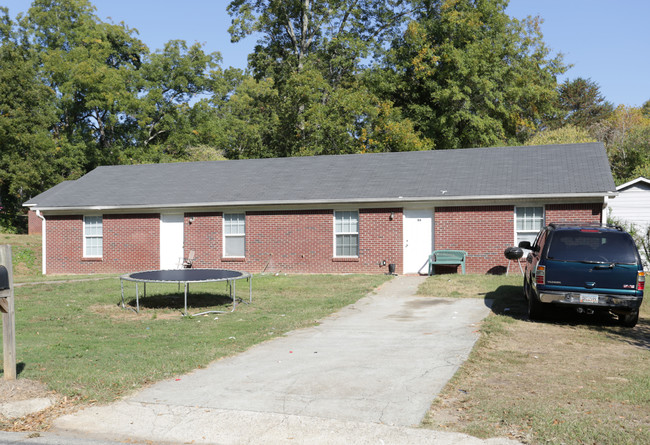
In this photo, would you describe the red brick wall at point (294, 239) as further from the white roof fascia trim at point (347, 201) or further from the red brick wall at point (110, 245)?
the white roof fascia trim at point (347, 201)

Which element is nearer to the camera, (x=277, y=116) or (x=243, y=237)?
(x=243, y=237)

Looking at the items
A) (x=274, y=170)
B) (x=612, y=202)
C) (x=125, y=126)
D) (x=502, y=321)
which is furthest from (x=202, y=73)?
(x=502, y=321)

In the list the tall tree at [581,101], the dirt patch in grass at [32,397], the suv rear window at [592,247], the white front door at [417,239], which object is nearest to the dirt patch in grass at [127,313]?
the dirt patch in grass at [32,397]

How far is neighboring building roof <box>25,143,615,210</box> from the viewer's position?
66.7 ft

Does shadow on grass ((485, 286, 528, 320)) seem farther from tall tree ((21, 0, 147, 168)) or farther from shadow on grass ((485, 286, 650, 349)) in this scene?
tall tree ((21, 0, 147, 168))

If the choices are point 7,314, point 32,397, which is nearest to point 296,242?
point 7,314

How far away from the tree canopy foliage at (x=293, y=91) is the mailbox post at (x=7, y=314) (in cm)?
2804

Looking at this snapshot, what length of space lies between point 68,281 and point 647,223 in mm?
21045

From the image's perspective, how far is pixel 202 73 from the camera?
43.2m

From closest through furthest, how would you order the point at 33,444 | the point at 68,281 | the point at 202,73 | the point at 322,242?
the point at 33,444
the point at 68,281
the point at 322,242
the point at 202,73

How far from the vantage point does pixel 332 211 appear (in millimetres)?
21688

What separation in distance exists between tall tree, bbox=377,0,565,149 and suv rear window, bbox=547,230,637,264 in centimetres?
2254

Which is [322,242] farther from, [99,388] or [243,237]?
[99,388]

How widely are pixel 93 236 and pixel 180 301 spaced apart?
11.7 m
